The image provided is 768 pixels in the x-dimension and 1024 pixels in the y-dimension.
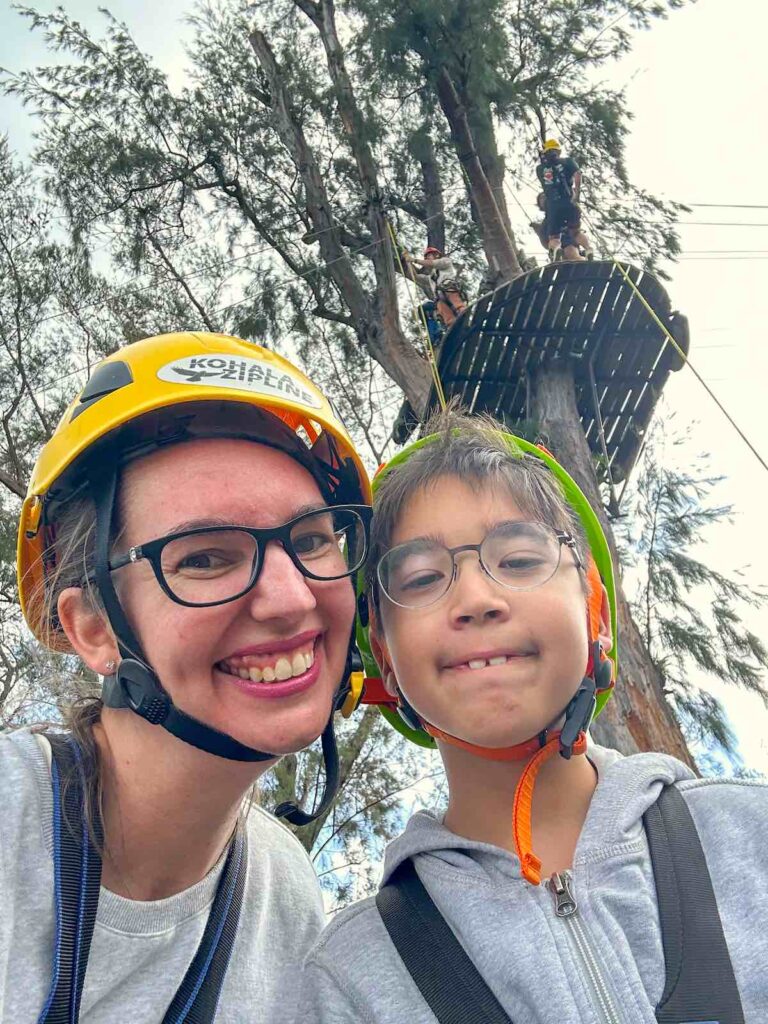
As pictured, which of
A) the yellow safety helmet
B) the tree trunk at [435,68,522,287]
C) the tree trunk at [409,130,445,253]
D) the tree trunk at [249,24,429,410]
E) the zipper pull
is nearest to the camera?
the zipper pull

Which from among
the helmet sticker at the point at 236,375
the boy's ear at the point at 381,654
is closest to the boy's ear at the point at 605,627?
the boy's ear at the point at 381,654

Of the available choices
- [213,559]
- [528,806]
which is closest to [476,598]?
[528,806]

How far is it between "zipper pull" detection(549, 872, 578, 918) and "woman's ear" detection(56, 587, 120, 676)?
3.36 feet

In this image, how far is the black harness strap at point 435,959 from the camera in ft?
4.71

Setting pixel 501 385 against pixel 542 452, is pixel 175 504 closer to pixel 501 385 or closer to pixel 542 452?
pixel 542 452

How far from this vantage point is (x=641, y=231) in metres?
8.78

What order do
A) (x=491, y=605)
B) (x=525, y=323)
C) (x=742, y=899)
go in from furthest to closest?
(x=525, y=323), (x=491, y=605), (x=742, y=899)

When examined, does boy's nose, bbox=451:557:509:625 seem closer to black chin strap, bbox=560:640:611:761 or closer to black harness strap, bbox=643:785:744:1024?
black chin strap, bbox=560:640:611:761

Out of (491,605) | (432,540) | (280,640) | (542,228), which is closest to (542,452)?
(432,540)

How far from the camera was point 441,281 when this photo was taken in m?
8.75

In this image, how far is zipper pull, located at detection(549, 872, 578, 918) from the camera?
1.52 metres

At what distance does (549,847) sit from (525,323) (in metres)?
6.12

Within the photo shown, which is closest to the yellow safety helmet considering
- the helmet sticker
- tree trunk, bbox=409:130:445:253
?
the helmet sticker

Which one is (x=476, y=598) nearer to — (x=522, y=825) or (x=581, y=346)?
(x=522, y=825)
